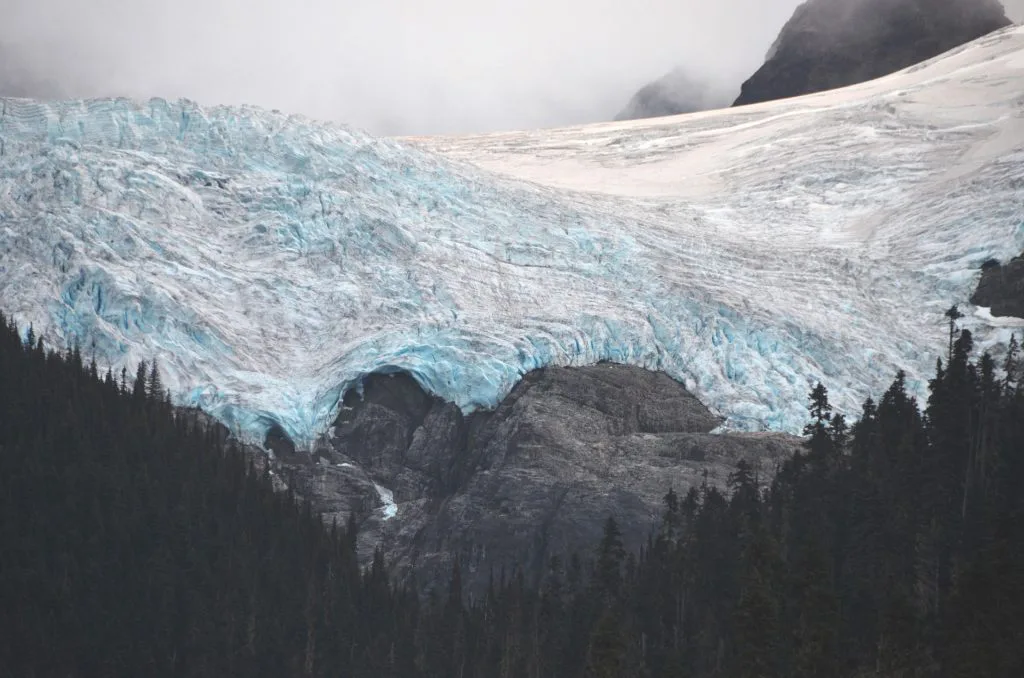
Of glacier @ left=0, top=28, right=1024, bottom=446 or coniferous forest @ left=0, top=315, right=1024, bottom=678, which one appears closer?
coniferous forest @ left=0, top=315, right=1024, bottom=678

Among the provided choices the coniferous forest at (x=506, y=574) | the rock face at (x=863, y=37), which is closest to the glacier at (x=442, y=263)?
the coniferous forest at (x=506, y=574)

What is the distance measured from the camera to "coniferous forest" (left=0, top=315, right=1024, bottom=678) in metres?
46.1

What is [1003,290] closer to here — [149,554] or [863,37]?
[149,554]

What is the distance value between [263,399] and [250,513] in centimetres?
543

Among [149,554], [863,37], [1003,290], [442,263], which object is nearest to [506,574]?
[149,554]

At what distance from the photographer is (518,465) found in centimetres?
7331

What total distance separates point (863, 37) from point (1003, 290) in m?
60.0

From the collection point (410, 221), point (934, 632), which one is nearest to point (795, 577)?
point (934, 632)

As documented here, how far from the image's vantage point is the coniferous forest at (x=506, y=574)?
4606 cm

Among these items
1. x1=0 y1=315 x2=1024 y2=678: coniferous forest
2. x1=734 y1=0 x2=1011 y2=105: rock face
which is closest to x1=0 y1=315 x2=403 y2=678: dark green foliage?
x1=0 y1=315 x2=1024 y2=678: coniferous forest

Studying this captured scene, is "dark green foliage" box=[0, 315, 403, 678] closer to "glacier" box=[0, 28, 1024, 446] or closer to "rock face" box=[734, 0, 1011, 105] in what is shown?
"glacier" box=[0, 28, 1024, 446]

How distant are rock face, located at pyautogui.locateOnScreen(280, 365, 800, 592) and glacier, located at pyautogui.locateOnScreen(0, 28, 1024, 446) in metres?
1.13

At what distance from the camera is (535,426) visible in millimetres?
74125

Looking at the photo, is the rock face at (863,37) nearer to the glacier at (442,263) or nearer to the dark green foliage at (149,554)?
the glacier at (442,263)
